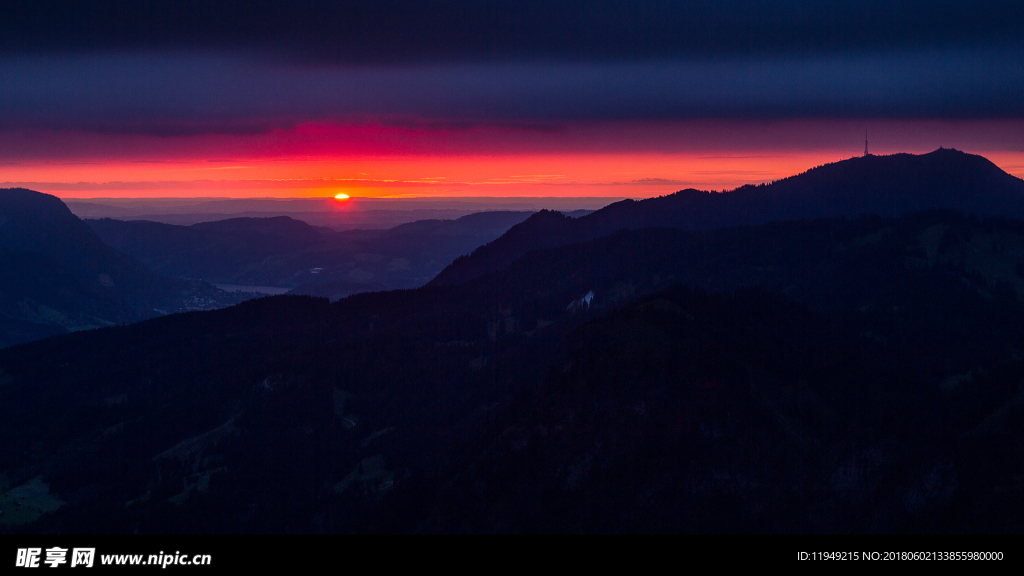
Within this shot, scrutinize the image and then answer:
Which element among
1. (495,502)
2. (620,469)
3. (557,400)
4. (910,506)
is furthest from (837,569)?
(557,400)

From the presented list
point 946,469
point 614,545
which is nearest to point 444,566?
point 614,545

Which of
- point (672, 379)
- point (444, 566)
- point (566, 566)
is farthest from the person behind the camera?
point (672, 379)

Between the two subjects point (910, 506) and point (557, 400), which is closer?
point (910, 506)

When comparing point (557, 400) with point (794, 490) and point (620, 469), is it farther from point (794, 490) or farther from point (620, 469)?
point (794, 490)

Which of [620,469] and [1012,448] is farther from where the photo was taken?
[620,469]

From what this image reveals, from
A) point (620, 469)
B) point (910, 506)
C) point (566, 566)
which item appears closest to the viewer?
point (566, 566)

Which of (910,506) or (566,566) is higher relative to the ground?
(566,566)

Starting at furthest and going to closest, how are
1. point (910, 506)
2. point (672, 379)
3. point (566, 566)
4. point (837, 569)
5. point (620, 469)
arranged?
1. point (672, 379)
2. point (620, 469)
3. point (910, 506)
4. point (566, 566)
5. point (837, 569)

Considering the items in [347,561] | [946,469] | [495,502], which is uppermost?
[347,561]

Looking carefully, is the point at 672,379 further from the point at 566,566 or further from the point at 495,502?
the point at 566,566
